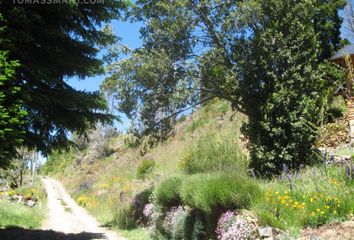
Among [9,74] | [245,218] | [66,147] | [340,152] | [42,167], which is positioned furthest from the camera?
[42,167]

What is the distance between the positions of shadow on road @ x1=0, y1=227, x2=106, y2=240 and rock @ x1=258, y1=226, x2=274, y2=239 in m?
6.79

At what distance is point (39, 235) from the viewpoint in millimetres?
10773

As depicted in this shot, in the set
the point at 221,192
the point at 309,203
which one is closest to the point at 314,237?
the point at 309,203

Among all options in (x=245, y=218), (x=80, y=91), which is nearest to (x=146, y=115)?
(x=80, y=91)

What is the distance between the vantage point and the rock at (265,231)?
527 centimetres

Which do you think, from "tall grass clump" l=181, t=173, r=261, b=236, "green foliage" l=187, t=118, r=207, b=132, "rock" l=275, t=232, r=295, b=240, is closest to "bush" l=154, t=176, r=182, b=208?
"tall grass clump" l=181, t=173, r=261, b=236

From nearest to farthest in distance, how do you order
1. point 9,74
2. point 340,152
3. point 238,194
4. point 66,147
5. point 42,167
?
point 238,194
point 9,74
point 66,147
point 340,152
point 42,167

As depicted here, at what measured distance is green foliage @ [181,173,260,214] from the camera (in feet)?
20.2

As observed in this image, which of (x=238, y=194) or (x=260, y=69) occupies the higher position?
(x=260, y=69)

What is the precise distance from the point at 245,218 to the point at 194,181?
1.92 meters

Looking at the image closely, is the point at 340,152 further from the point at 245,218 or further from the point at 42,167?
the point at 42,167

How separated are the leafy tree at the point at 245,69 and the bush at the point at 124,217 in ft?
10.2

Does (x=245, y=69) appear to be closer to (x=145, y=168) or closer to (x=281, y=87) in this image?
(x=281, y=87)

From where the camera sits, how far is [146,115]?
12.4 meters
